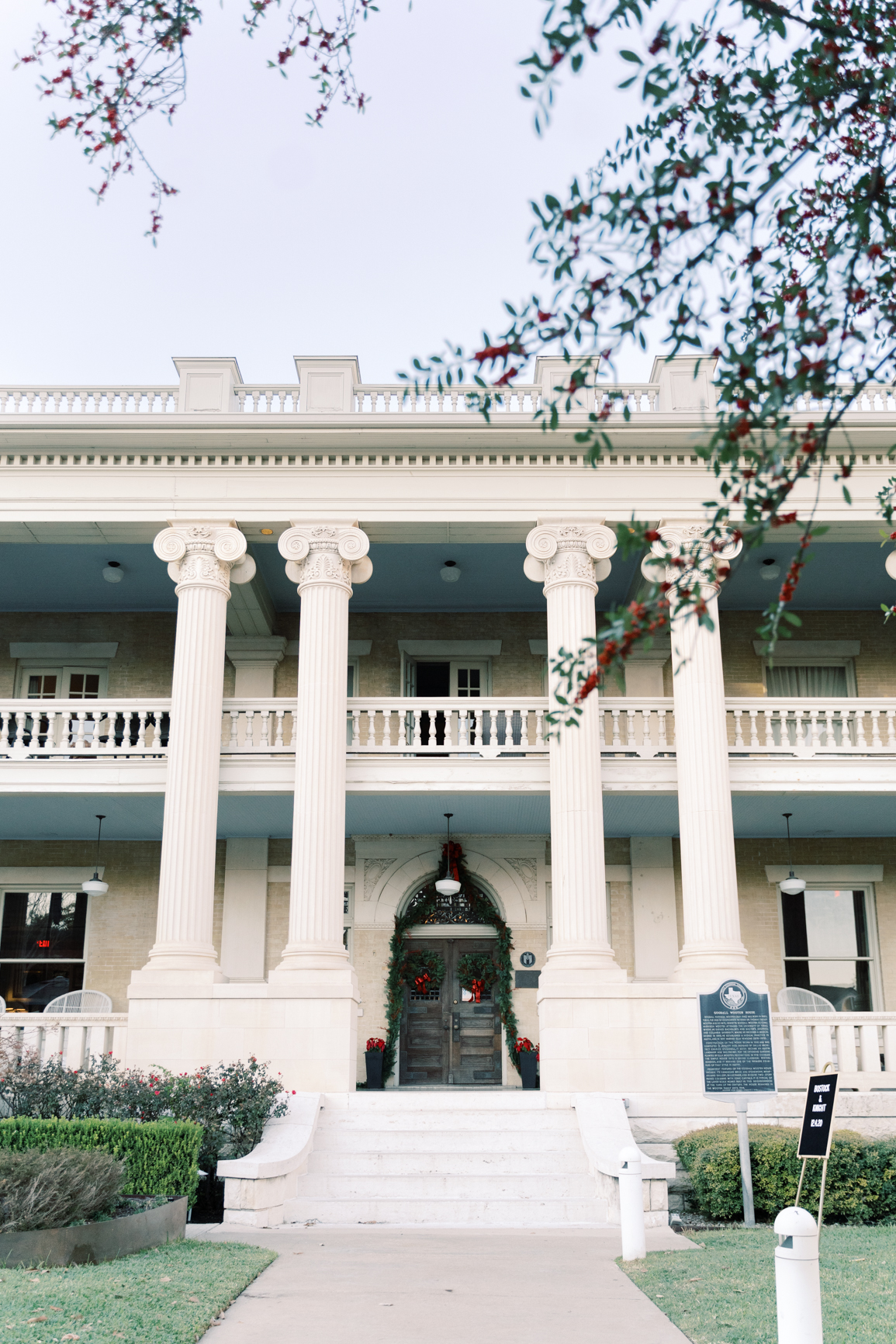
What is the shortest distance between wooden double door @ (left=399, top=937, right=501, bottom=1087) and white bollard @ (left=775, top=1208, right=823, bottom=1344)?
48.6 ft

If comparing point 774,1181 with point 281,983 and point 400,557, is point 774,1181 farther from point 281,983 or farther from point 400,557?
point 400,557

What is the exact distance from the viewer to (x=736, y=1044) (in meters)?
13.0

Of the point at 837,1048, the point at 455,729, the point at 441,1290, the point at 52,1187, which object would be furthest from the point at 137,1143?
the point at 455,729

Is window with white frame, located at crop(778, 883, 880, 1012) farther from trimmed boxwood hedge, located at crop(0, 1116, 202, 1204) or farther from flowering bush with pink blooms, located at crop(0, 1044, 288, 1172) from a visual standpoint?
trimmed boxwood hedge, located at crop(0, 1116, 202, 1204)

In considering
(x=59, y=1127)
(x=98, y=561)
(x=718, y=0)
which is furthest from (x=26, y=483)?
(x=718, y=0)

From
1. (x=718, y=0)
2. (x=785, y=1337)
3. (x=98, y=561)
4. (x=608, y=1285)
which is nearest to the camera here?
(x=718, y=0)

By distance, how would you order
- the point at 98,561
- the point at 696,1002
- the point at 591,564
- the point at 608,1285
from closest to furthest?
the point at 608,1285 < the point at 696,1002 < the point at 591,564 < the point at 98,561

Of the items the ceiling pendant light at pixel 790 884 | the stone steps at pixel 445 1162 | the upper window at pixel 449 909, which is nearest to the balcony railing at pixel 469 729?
the ceiling pendant light at pixel 790 884

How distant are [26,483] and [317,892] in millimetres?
7327

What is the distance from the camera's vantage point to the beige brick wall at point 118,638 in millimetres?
21578

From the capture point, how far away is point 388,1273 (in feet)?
29.6

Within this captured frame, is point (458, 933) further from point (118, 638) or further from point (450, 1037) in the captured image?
point (118, 638)

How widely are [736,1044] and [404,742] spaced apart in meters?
7.03

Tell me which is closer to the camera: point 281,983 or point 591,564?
point 281,983
